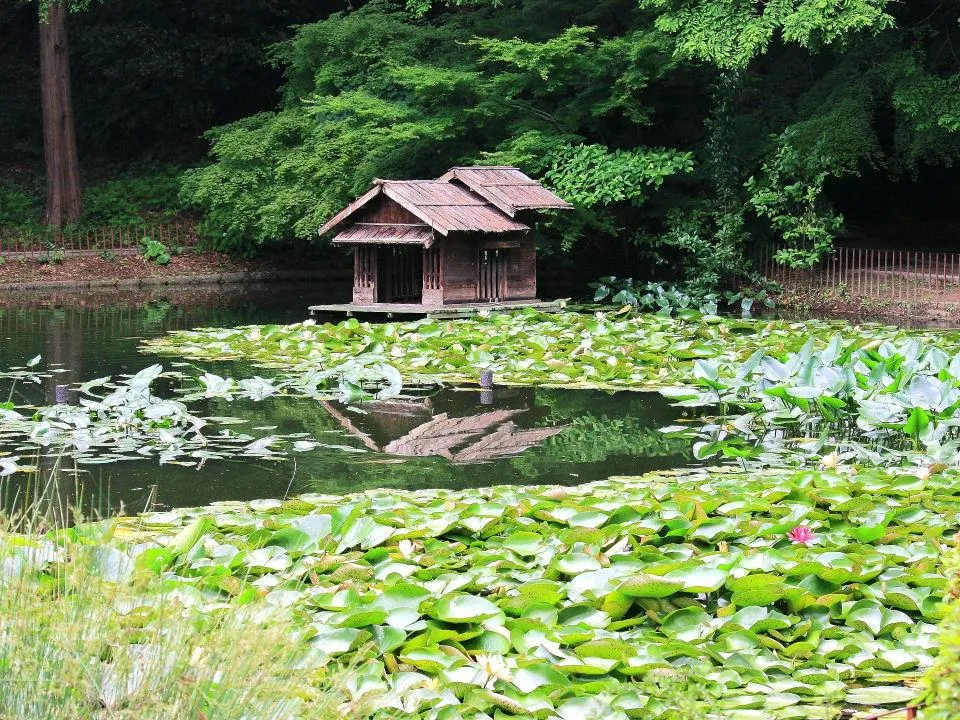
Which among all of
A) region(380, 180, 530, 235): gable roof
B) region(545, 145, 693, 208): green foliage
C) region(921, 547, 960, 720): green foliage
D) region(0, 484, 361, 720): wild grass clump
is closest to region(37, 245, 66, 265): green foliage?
region(380, 180, 530, 235): gable roof

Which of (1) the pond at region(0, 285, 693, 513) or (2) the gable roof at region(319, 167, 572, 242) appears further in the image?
(2) the gable roof at region(319, 167, 572, 242)

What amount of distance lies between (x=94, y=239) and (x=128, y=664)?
24361 millimetres

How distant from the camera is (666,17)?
19406 mm

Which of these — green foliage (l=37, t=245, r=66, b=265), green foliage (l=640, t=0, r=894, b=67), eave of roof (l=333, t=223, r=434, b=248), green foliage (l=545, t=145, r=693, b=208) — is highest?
green foliage (l=640, t=0, r=894, b=67)

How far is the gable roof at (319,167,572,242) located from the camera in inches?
668

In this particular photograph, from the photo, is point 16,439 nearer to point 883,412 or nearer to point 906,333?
point 883,412

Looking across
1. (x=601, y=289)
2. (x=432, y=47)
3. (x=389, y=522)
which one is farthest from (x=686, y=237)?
(x=389, y=522)

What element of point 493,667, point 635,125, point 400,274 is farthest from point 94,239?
point 493,667

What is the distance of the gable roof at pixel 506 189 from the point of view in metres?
17.9

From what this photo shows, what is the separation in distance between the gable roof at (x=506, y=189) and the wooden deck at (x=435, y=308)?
1.29m

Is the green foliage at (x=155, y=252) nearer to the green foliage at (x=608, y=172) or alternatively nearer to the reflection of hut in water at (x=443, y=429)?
the green foliage at (x=608, y=172)

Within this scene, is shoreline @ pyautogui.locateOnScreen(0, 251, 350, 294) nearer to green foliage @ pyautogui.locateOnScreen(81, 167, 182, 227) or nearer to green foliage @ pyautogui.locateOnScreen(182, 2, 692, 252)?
green foliage @ pyautogui.locateOnScreen(182, 2, 692, 252)

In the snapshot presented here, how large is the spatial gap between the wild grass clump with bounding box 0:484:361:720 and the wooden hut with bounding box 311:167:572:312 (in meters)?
13.1

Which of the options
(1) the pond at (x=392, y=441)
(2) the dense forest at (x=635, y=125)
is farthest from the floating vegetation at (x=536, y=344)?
(2) the dense forest at (x=635, y=125)
